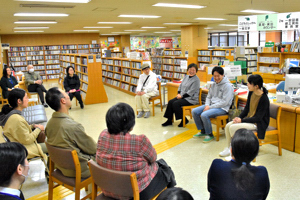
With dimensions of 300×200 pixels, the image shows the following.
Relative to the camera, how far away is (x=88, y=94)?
8133 mm

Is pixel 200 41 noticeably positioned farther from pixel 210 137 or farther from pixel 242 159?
pixel 242 159

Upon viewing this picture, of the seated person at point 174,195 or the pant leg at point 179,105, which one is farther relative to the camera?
the pant leg at point 179,105

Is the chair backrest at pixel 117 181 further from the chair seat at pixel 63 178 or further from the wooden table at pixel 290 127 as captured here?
the wooden table at pixel 290 127

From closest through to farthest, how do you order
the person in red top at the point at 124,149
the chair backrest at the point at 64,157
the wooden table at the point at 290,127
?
the person in red top at the point at 124,149
the chair backrest at the point at 64,157
the wooden table at the point at 290,127

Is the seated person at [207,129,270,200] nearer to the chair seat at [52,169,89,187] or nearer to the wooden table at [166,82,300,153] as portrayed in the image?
the chair seat at [52,169,89,187]

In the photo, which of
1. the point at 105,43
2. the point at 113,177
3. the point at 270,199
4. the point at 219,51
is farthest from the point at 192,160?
the point at 105,43

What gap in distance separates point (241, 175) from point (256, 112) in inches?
92.0

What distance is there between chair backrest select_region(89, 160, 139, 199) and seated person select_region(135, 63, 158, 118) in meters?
4.37

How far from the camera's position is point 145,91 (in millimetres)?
6516

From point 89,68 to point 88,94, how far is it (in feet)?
2.66

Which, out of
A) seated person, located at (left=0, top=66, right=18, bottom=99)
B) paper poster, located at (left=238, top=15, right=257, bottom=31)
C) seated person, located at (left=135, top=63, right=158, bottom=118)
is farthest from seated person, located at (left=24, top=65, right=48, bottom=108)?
paper poster, located at (left=238, top=15, right=257, bottom=31)

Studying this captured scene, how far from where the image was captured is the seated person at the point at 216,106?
450 centimetres

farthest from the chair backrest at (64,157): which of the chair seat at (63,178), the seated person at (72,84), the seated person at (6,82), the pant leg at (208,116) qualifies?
the seated person at (6,82)

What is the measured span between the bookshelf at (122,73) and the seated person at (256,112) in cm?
505
